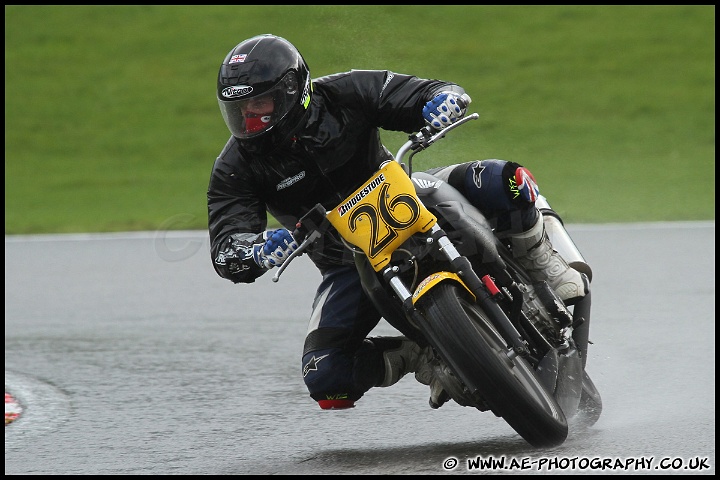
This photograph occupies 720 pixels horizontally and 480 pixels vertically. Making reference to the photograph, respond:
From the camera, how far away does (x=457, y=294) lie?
4219 millimetres

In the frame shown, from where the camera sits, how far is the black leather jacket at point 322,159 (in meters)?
4.86

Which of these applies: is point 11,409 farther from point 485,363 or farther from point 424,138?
point 485,363

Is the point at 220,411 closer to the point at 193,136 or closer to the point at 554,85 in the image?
the point at 193,136

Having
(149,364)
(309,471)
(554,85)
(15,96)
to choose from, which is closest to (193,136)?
(15,96)

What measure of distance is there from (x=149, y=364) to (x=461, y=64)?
1285cm

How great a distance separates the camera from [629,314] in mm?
7555

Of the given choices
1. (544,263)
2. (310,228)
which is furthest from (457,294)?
(544,263)

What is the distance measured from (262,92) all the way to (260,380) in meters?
2.20

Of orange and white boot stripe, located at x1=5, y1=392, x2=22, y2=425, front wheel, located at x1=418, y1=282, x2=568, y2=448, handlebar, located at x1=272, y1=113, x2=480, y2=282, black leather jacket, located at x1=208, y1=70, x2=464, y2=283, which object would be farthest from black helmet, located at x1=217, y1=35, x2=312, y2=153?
orange and white boot stripe, located at x1=5, y1=392, x2=22, y2=425

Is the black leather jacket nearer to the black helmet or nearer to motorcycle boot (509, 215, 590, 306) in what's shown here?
the black helmet

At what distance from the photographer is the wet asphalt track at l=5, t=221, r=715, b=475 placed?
4.69 m

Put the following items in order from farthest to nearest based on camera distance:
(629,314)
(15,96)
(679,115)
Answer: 1. (15,96)
2. (679,115)
3. (629,314)

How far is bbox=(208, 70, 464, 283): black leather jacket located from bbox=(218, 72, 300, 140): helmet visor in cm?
20

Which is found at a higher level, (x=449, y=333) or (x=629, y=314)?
(x=449, y=333)
